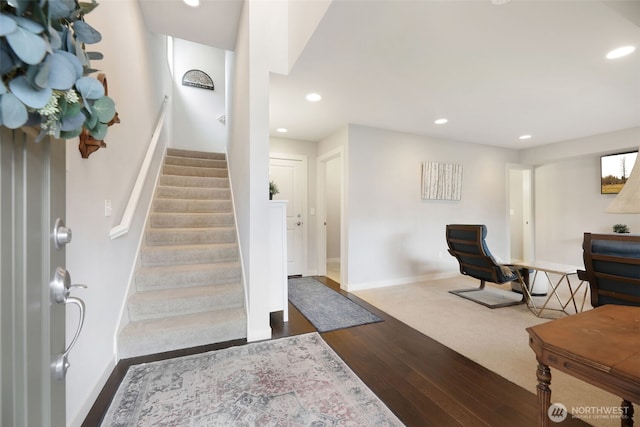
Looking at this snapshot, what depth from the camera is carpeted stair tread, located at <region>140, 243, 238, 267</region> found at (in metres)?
2.72

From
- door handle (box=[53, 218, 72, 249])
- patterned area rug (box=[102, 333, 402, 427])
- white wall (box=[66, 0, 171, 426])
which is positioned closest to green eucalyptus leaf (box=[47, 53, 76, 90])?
door handle (box=[53, 218, 72, 249])

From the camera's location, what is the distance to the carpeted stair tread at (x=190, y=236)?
2.98m

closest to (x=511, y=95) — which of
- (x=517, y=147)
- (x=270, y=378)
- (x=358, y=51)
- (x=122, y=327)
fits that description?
(x=358, y=51)

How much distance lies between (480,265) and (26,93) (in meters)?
3.93

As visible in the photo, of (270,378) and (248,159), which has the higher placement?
(248,159)

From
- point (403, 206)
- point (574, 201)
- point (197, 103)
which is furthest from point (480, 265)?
point (197, 103)

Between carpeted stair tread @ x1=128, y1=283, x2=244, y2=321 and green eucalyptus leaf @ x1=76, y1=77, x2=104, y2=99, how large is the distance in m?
2.27

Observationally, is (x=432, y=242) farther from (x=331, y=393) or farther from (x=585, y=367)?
(x=585, y=367)

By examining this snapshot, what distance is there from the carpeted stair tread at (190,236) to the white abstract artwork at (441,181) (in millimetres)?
3310

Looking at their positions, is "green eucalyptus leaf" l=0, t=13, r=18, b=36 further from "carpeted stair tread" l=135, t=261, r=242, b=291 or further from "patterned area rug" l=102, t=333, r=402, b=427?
"carpeted stair tread" l=135, t=261, r=242, b=291

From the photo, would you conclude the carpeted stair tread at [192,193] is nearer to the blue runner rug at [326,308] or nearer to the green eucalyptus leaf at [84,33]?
the blue runner rug at [326,308]

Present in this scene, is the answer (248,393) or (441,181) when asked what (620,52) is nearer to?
(441,181)

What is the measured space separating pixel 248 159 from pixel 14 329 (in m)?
2.10

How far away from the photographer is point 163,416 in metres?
1.50
